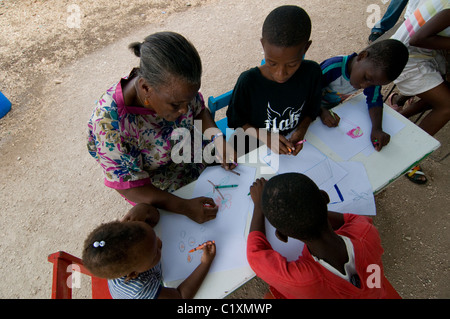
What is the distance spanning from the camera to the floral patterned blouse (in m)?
1.08

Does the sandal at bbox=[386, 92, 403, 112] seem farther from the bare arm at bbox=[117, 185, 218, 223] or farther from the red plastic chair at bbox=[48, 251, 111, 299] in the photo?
the red plastic chair at bbox=[48, 251, 111, 299]

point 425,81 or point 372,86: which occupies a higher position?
point 372,86

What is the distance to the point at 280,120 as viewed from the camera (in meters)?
1.67

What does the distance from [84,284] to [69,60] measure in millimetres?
2986

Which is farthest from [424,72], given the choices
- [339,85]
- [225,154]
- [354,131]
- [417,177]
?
[225,154]

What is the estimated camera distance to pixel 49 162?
2660mm

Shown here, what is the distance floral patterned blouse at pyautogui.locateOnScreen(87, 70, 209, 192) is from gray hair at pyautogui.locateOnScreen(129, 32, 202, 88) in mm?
218

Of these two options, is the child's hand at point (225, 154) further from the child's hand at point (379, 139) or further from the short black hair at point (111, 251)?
the child's hand at point (379, 139)

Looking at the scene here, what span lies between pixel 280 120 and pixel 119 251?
1.19 meters

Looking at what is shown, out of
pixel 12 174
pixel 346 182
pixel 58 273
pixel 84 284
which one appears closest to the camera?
pixel 58 273

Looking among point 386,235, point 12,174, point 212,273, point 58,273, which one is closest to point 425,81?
point 386,235

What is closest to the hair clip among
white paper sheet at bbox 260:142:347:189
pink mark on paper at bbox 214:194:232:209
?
pink mark on paper at bbox 214:194:232:209

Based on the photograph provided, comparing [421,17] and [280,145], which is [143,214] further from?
[421,17]
